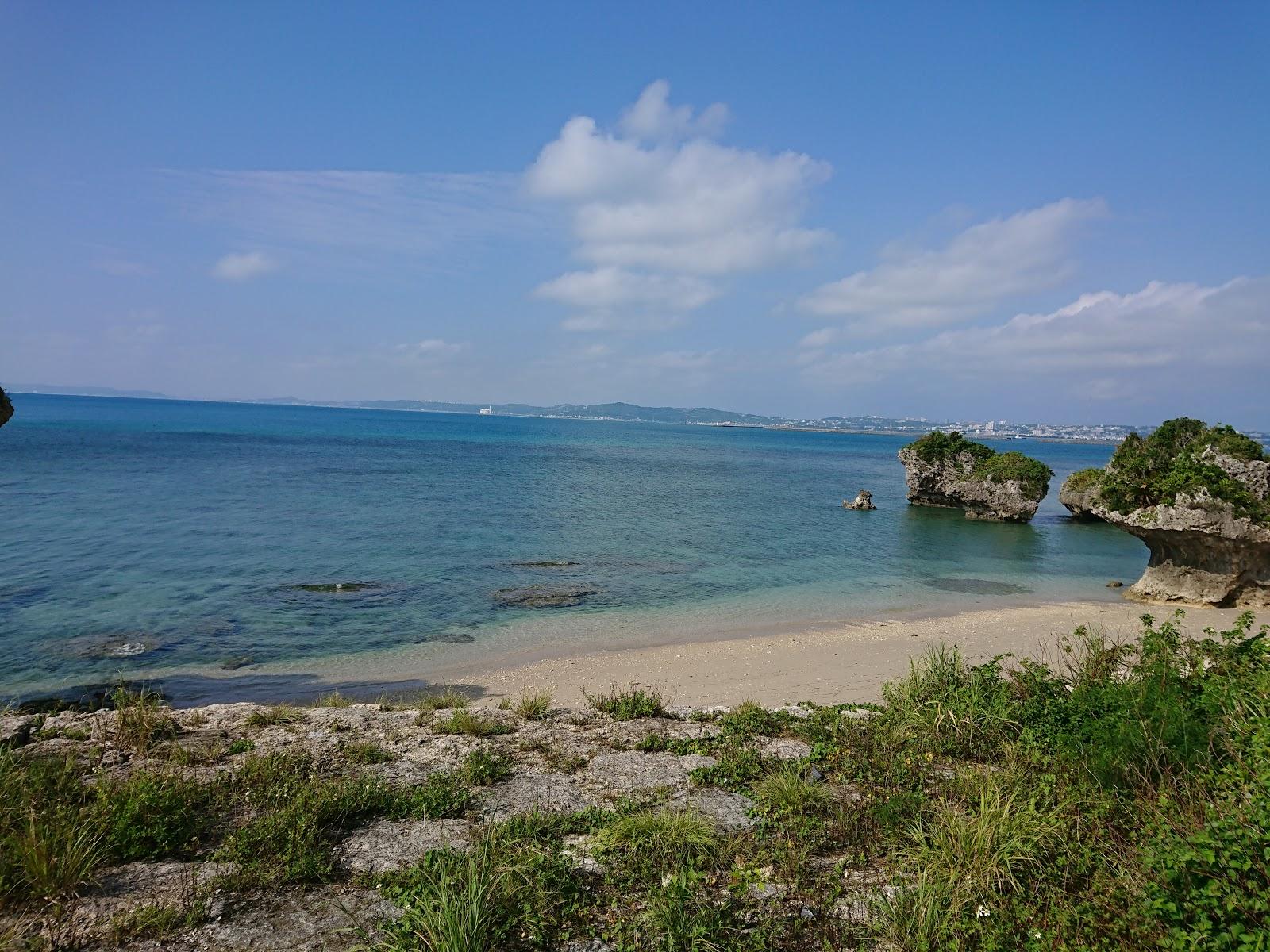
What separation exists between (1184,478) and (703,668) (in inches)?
719

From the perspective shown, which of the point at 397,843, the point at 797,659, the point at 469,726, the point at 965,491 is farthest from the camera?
the point at 965,491

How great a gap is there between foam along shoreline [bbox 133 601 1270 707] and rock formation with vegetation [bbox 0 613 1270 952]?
540 cm

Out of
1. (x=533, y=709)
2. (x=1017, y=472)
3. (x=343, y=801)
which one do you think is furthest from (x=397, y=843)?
(x=1017, y=472)

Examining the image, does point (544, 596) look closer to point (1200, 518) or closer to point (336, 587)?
point (336, 587)

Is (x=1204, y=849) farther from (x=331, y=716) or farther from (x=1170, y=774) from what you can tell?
(x=331, y=716)

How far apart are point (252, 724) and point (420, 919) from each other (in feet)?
19.1

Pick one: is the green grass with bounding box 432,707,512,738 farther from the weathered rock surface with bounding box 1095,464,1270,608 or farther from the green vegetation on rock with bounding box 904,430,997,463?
the green vegetation on rock with bounding box 904,430,997,463

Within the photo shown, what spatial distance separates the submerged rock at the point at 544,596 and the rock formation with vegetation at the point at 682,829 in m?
14.1

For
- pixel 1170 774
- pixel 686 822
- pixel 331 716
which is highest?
pixel 1170 774

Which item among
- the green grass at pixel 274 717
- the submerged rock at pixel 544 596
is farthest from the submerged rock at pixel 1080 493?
the green grass at pixel 274 717

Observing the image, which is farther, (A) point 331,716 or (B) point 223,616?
(B) point 223,616

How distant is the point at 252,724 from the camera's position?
9.18 m

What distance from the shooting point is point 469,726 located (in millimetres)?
9234

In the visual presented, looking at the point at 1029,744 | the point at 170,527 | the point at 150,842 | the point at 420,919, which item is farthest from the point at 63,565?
the point at 1029,744
